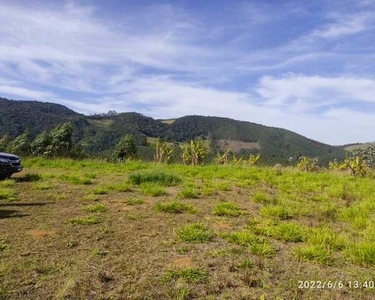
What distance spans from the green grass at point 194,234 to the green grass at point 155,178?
4881 millimetres

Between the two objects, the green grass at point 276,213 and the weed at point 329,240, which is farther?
the green grass at point 276,213

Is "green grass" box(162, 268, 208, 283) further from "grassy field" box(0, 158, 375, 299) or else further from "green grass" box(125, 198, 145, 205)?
"green grass" box(125, 198, 145, 205)

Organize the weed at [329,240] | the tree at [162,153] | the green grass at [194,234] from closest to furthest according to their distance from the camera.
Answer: the weed at [329,240] → the green grass at [194,234] → the tree at [162,153]

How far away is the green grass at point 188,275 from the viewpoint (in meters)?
3.87

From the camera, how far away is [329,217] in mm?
7082

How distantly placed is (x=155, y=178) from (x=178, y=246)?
20.2 feet

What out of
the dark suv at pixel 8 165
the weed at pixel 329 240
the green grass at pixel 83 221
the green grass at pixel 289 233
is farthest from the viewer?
the dark suv at pixel 8 165

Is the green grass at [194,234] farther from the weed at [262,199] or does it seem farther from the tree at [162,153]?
the tree at [162,153]

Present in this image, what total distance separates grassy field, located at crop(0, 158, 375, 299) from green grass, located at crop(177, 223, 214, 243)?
0.06 feet

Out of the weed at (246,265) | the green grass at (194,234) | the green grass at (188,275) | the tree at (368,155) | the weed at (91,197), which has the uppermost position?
the tree at (368,155)

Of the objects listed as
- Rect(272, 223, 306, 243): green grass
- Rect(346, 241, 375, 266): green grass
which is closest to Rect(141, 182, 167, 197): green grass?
Rect(272, 223, 306, 243): green grass

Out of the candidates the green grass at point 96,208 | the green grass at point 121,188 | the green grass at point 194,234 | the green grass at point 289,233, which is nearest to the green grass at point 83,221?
the green grass at point 96,208

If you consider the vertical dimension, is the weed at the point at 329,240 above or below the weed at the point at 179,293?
above

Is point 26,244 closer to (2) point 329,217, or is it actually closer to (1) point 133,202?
(1) point 133,202
